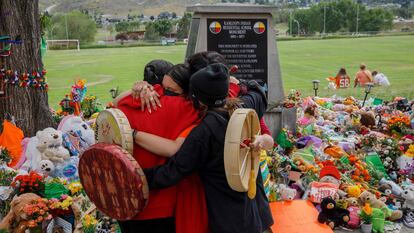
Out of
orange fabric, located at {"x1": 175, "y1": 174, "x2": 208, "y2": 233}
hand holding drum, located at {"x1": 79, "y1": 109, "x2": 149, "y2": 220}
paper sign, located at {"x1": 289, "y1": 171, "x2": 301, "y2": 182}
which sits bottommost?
paper sign, located at {"x1": 289, "y1": 171, "x2": 301, "y2": 182}

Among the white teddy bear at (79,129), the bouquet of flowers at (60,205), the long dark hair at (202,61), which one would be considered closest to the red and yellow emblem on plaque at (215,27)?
the white teddy bear at (79,129)

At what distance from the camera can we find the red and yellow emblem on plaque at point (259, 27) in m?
6.66

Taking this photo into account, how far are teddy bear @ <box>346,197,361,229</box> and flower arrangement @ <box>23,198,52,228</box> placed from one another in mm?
2955

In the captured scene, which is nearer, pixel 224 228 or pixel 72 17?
pixel 224 228

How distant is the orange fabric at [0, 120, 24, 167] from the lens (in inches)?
227

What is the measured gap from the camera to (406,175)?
246 inches

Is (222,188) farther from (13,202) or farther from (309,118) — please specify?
(309,118)

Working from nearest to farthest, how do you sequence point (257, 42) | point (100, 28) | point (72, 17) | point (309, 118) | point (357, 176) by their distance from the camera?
point (357, 176) < point (257, 42) < point (309, 118) < point (72, 17) < point (100, 28)

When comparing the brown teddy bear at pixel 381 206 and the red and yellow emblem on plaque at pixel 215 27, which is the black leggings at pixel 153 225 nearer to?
the brown teddy bear at pixel 381 206

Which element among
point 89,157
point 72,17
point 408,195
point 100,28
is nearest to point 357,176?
point 408,195

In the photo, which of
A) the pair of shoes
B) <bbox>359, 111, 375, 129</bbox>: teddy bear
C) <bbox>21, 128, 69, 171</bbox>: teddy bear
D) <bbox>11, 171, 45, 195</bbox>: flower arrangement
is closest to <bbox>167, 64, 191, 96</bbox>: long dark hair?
<bbox>11, 171, 45, 195</bbox>: flower arrangement

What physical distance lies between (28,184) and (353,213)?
3.27 meters

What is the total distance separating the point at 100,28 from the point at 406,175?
5225 inches

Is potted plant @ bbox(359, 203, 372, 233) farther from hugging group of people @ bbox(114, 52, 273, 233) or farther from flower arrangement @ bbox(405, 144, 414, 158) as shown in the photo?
hugging group of people @ bbox(114, 52, 273, 233)
